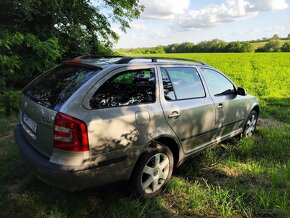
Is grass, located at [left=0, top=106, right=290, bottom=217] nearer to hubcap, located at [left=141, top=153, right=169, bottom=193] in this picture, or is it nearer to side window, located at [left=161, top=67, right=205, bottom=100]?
hubcap, located at [left=141, top=153, right=169, bottom=193]

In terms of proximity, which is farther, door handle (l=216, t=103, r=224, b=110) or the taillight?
door handle (l=216, t=103, r=224, b=110)

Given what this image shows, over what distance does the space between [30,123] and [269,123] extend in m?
6.27

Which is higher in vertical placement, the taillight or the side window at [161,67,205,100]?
the side window at [161,67,205,100]

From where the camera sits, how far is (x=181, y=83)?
4.28m

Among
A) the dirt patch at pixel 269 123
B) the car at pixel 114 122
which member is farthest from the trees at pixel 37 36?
the dirt patch at pixel 269 123

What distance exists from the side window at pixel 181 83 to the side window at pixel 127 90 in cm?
26

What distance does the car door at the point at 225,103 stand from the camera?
4871 mm

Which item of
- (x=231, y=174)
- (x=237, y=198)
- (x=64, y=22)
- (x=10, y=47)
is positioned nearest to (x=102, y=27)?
(x=64, y=22)

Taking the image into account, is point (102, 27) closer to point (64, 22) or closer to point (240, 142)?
point (64, 22)

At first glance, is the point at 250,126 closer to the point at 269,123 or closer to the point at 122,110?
the point at 269,123

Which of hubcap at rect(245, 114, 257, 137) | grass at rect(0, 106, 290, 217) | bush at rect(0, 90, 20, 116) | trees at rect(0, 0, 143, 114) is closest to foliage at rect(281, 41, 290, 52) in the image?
trees at rect(0, 0, 143, 114)

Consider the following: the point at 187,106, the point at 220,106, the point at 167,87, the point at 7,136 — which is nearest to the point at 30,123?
the point at 167,87

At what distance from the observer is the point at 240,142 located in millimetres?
5719

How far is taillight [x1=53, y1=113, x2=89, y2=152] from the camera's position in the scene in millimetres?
2980
